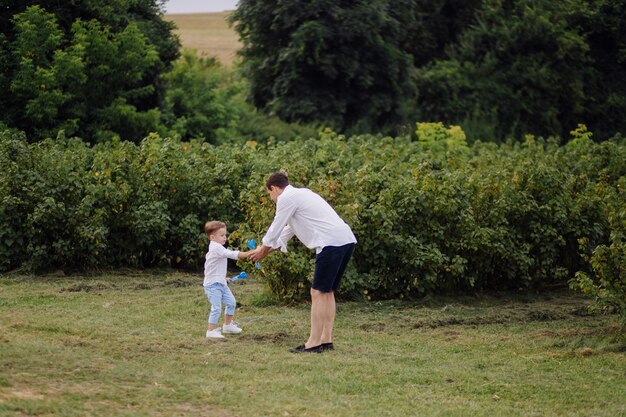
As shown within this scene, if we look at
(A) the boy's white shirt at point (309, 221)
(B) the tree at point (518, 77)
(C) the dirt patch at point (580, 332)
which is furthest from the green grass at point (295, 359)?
(B) the tree at point (518, 77)

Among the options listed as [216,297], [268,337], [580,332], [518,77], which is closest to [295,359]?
[268,337]

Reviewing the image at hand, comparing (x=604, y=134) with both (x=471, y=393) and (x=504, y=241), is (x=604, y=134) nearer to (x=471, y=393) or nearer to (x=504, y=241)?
(x=504, y=241)

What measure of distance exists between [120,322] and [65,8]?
15.7 m

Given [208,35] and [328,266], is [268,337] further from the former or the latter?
[208,35]

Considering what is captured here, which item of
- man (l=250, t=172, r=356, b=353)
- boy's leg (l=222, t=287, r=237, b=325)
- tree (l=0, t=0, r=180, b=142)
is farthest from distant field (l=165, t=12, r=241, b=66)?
man (l=250, t=172, r=356, b=353)

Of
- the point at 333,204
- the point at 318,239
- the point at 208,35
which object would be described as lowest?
the point at 333,204

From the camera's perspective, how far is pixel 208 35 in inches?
2960

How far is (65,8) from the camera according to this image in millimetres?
25422

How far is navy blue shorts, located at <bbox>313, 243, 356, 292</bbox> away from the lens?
998 cm

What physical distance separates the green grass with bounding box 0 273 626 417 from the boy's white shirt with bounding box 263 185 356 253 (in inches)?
44.4

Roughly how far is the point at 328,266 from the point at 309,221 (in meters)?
0.48

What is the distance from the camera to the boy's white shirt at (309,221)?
9.98 m

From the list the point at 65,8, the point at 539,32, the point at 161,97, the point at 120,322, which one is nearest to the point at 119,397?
the point at 120,322

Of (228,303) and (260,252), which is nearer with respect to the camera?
(260,252)
